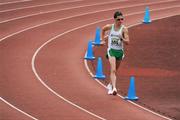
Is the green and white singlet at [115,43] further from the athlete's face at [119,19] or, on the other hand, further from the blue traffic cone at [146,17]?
the blue traffic cone at [146,17]

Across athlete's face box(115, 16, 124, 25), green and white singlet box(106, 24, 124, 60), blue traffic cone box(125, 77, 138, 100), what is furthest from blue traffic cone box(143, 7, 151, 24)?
athlete's face box(115, 16, 124, 25)

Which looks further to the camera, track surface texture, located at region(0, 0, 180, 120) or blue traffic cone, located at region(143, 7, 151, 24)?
blue traffic cone, located at region(143, 7, 151, 24)

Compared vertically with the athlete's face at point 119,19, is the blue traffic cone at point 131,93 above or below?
below

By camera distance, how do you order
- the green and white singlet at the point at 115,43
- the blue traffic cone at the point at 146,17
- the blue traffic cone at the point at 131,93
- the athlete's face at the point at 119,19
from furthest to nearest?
the blue traffic cone at the point at 146,17 < the blue traffic cone at the point at 131,93 < the green and white singlet at the point at 115,43 < the athlete's face at the point at 119,19

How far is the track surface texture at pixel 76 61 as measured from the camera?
20.2 metres

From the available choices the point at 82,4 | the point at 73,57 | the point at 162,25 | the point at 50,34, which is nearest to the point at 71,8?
the point at 82,4

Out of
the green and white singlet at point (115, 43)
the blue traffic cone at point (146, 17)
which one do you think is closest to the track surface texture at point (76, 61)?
the blue traffic cone at point (146, 17)

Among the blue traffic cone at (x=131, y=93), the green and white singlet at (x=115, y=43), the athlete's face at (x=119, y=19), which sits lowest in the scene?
the blue traffic cone at (x=131, y=93)

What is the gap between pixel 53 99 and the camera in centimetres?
2100

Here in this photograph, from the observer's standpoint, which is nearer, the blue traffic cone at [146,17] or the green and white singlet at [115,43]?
the green and white singlet at [115,43]

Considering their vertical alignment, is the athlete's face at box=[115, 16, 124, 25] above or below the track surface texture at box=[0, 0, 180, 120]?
above

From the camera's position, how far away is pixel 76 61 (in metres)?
27.4

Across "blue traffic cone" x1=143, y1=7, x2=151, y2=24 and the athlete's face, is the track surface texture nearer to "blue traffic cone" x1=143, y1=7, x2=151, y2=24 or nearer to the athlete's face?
"blue traffic cone" x1=143, y1=7, x2=151, y2=24

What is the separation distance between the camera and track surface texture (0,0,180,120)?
66.2 ft
